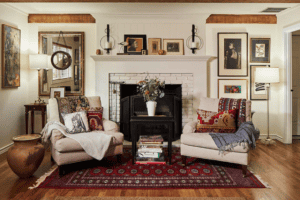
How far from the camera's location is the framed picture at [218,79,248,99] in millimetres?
4555

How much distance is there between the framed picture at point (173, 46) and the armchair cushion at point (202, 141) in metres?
2.00

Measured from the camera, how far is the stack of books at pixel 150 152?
9.76 feet

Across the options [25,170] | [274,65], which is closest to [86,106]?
[25,170]

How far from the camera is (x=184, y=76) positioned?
176 inches

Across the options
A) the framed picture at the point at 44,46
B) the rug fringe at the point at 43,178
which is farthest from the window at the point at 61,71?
the rug fringe at the point at 43,178

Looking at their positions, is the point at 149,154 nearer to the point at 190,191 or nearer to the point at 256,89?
the point at 190,191

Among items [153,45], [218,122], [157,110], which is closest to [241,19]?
[153,45]

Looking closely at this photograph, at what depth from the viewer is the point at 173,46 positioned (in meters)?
4.47

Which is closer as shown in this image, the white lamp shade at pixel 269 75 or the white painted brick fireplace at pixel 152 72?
the white lamp shade at pixel 269 75

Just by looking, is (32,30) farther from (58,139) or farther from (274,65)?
(274,65)

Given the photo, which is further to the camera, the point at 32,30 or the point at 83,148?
the point at 32,30

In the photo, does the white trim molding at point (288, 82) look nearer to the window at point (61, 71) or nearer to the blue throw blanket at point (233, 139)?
the blue throw blanket at point (233, 139)

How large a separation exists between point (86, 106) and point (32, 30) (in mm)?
2170

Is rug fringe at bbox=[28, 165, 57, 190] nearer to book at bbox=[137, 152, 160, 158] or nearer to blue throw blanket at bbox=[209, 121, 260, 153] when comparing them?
book at bbox=[137, 152, 160, 158]
